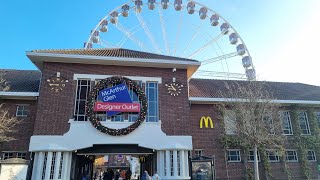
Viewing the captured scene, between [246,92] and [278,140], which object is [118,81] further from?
[278,140]

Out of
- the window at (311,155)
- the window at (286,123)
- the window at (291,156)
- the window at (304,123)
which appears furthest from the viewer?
the window at (304,123)

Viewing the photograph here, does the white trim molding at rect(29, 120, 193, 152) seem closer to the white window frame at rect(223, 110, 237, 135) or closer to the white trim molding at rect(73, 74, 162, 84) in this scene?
the white trim molding at rect(73, 74, 162, 84)

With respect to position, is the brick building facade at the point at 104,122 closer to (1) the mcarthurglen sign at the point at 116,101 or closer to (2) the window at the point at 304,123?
(1) the mcarthurglen sign at the point at 116,101

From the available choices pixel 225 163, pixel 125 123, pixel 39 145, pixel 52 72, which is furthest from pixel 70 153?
pixel 225 163

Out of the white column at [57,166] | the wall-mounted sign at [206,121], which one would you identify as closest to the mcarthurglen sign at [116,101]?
the white column at [57,166]

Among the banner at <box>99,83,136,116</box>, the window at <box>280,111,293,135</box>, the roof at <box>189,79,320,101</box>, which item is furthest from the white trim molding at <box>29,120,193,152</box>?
the window at <box>280,111,293,135</box>

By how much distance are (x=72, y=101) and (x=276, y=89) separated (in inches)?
629

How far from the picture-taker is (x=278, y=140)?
16.4m

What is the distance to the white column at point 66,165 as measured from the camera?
13.5 meters

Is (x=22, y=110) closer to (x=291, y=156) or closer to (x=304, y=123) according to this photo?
(x=291, y=156)

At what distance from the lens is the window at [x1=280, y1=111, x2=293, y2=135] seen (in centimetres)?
1866

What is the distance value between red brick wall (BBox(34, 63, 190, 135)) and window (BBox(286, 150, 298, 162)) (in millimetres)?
8097

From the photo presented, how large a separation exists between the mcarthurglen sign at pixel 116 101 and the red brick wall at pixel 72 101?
3.82ft

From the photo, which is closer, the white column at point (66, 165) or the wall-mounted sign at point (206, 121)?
the white column at point (66, 165)
